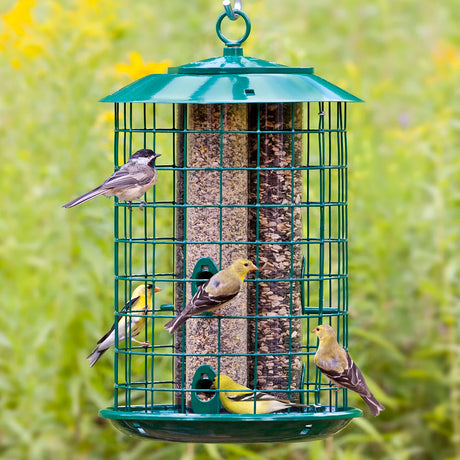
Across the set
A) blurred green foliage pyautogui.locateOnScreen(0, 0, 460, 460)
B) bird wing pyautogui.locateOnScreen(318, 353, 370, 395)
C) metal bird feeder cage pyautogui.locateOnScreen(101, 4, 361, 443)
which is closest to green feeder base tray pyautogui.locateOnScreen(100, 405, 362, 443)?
metal bird feeder cage pyautogui.locateOnScreen(101, 4, 361, 443)

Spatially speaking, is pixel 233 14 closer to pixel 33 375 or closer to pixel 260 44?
pixel 260 44

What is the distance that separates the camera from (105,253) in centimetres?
888

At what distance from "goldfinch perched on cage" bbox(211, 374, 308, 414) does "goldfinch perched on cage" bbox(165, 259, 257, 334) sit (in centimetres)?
40

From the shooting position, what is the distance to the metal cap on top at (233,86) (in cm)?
529

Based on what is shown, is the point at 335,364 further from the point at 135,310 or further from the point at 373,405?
the point at 135,310

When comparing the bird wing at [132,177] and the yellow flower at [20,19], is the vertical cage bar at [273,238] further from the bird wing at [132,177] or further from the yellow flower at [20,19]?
the yellow flower at [20,19]

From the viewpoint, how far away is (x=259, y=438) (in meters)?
5.34

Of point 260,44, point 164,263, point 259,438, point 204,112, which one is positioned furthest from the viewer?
point 164,263

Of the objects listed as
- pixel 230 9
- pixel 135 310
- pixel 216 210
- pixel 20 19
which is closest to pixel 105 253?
Result: pixel 20 19

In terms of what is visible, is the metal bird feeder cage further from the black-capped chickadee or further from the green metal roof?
the black-capped chickadee

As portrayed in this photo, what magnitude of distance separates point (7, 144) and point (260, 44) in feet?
11.3

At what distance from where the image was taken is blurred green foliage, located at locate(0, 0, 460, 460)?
8680 millimetres

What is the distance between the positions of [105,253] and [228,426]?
152 inches

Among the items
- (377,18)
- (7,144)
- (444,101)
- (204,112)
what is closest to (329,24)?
(377,18)
